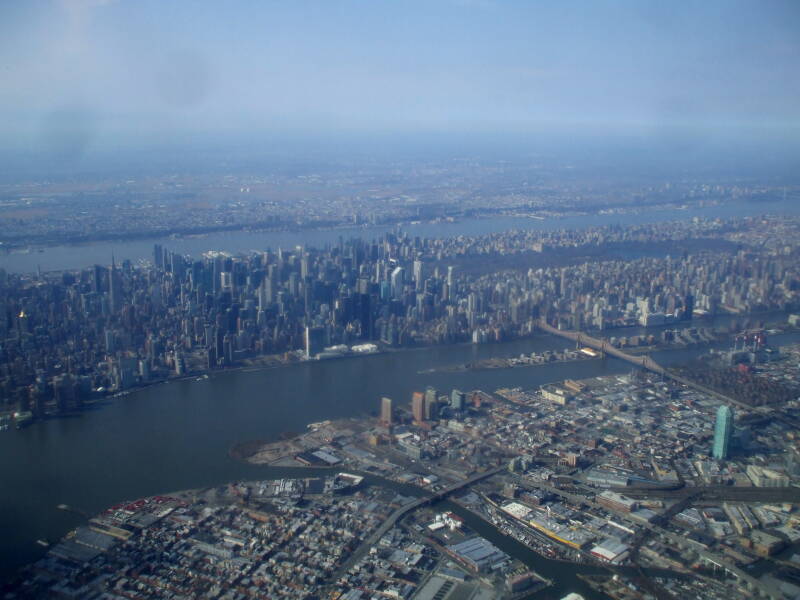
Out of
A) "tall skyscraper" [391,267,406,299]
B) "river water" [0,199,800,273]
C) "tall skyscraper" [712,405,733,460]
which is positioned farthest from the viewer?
"river water" [0,199,800,273]

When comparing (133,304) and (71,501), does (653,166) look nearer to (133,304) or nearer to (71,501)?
(133,304)

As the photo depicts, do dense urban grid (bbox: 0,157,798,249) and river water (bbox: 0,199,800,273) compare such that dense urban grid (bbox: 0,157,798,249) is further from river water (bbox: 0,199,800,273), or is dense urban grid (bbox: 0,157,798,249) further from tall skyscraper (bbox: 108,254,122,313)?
tall skyscraper (bbox: 108,254,122,313)

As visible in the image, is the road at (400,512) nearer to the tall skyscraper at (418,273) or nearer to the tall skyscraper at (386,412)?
the tall skyscraper at (386,412)

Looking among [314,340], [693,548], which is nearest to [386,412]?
[314,340]

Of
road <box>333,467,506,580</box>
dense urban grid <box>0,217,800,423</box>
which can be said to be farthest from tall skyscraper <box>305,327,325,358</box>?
road <box>333,467,506,580</box>

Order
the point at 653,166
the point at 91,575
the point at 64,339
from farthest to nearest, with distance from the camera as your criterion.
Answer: the point at 653,166 → the point at 64,339 → the point at 91,575

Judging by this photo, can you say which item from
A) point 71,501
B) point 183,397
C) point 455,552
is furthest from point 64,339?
point 455,552

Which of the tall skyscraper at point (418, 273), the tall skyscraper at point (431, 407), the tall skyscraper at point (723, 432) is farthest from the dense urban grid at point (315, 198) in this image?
the tall skyscraper at point (723, 432)

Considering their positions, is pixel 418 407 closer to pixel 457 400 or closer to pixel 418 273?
pixel 457 400
